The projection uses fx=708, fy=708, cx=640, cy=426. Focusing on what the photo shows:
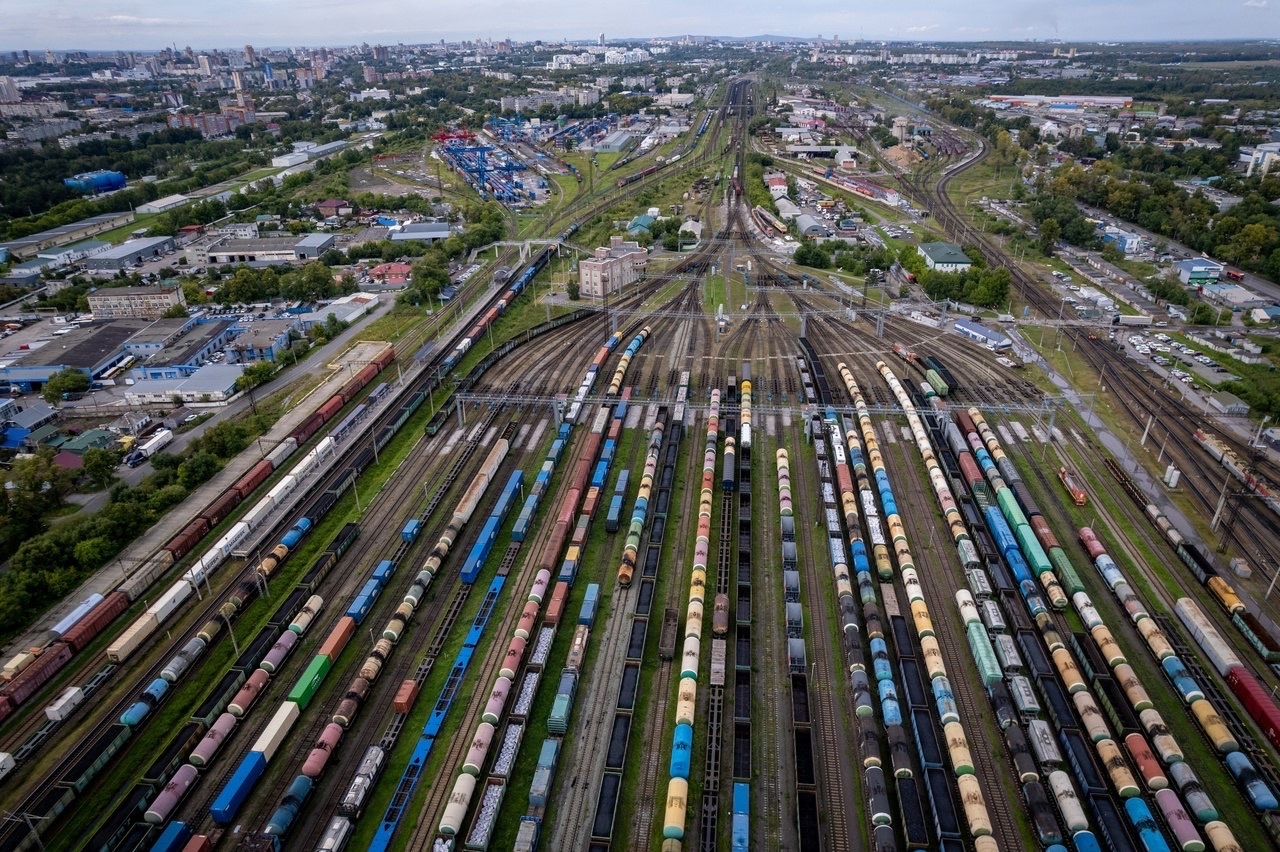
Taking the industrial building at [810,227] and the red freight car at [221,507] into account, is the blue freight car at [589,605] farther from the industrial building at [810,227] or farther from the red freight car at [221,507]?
the industrial building at [810,227]

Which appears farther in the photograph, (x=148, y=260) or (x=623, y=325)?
(x=148, y=260)

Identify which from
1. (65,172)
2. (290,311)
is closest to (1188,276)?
(290,311)

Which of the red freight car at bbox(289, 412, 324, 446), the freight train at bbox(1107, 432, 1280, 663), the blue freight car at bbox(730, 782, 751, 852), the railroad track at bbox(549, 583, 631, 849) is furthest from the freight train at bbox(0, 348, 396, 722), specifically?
the freight train at bbox(1107, 432, 1280, 663)

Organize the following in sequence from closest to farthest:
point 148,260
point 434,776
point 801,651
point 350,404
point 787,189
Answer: point 434,776, point 801,651, point 350,404, point 148,260, point 787,189

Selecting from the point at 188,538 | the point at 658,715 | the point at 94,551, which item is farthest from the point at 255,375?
the point at 658,715

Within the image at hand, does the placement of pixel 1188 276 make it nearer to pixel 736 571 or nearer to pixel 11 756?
pixel 736 571

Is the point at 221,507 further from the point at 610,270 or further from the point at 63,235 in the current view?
the point at 63,235

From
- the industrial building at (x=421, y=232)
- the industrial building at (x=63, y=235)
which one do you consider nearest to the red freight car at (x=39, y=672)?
the industrial building at (x=421, y=232)
